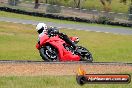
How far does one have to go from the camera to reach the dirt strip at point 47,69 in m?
11.6

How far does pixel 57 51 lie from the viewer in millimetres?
14695

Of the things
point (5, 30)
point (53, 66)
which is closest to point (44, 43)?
point (53, 66)

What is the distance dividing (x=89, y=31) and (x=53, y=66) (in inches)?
1023

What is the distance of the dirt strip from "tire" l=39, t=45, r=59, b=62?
70.5 inches

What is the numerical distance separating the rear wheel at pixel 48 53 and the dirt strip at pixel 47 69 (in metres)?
→ 1.81

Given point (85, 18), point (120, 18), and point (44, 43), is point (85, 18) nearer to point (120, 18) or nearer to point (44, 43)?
point (120, 18)

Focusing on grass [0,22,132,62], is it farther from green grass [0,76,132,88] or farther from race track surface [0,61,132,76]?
green grass [0,76,132,88]

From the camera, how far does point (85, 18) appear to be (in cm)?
4594

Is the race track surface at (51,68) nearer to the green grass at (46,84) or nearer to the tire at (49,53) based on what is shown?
the tire at (49,53)

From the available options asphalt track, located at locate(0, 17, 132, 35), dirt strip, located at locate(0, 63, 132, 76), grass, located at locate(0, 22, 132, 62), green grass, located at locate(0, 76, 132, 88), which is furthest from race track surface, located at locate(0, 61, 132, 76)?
asphalt track, located at locate(0, 17, 132, 35)

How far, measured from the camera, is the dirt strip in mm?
11576

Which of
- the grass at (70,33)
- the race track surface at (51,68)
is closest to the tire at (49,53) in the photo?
the race track surface at (51,68)

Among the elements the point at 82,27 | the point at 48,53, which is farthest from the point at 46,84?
the point at 82,27

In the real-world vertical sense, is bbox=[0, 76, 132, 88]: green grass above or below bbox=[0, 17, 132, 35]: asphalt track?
above
